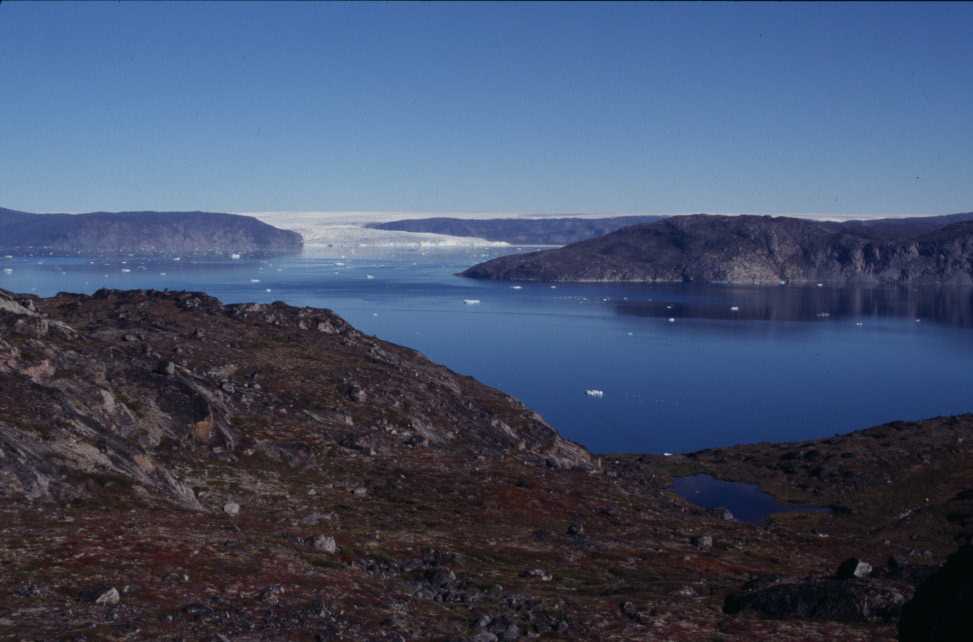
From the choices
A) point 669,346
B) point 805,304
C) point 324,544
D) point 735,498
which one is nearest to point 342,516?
point 324,544

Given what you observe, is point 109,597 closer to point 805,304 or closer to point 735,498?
point 735,498

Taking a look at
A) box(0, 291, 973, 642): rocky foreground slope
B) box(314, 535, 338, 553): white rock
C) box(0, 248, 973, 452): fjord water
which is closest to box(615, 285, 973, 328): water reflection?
box(0, 248, 973, 452): fjord water

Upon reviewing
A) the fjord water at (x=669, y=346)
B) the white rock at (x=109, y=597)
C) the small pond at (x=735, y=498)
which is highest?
the white rock at (x=109, y=597)

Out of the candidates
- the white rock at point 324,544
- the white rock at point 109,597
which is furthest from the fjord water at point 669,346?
the white rock at point 109,597

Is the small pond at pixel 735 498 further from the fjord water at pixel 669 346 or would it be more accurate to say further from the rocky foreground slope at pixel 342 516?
the fjord water at pixel 669 346

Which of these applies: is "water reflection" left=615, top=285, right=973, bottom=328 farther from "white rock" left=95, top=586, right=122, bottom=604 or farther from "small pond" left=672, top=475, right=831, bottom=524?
"white rock" left=95, top=586, right=122, bottom=604

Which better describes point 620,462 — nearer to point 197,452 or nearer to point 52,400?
point 197,452
